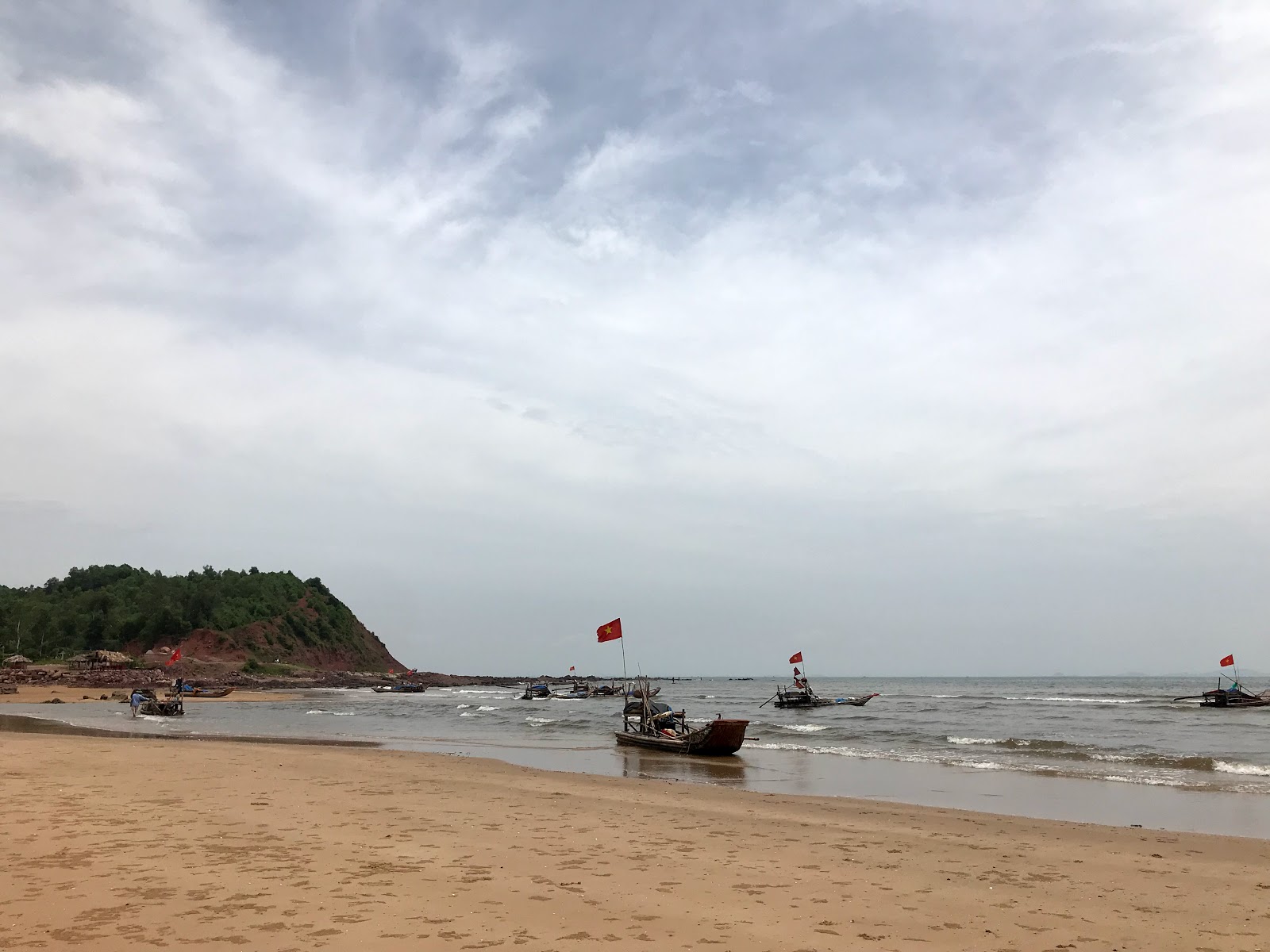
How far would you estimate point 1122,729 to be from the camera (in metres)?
38.3

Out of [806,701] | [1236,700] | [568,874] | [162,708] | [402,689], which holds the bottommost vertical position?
[402,689]

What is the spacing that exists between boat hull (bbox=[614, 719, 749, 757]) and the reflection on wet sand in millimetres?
242

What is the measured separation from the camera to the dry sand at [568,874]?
23.1ft

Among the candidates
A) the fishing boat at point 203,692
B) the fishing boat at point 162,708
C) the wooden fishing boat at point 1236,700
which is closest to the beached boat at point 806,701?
the wooden fishing boat at point 1236,700

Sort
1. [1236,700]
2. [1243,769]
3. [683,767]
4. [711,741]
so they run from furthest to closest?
[1236,700]
[711,741]
[683,767]
[1243,769]

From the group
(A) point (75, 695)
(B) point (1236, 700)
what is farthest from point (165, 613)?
(B) point (1236, 700)

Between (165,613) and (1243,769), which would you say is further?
(165,613)

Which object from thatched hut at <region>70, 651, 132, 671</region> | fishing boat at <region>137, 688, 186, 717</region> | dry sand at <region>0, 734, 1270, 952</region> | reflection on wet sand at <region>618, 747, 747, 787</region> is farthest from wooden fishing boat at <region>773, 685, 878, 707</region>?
thatched hut at <region>70, 651, 132, 671</region>

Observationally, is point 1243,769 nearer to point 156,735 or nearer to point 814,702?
point 814,702

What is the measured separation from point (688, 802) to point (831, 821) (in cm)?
322

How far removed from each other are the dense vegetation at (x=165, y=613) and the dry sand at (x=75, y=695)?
31.3 metres

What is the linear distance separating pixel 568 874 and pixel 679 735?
2156 centimetres

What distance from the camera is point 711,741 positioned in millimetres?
27531

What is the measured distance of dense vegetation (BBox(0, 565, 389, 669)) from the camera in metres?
105
